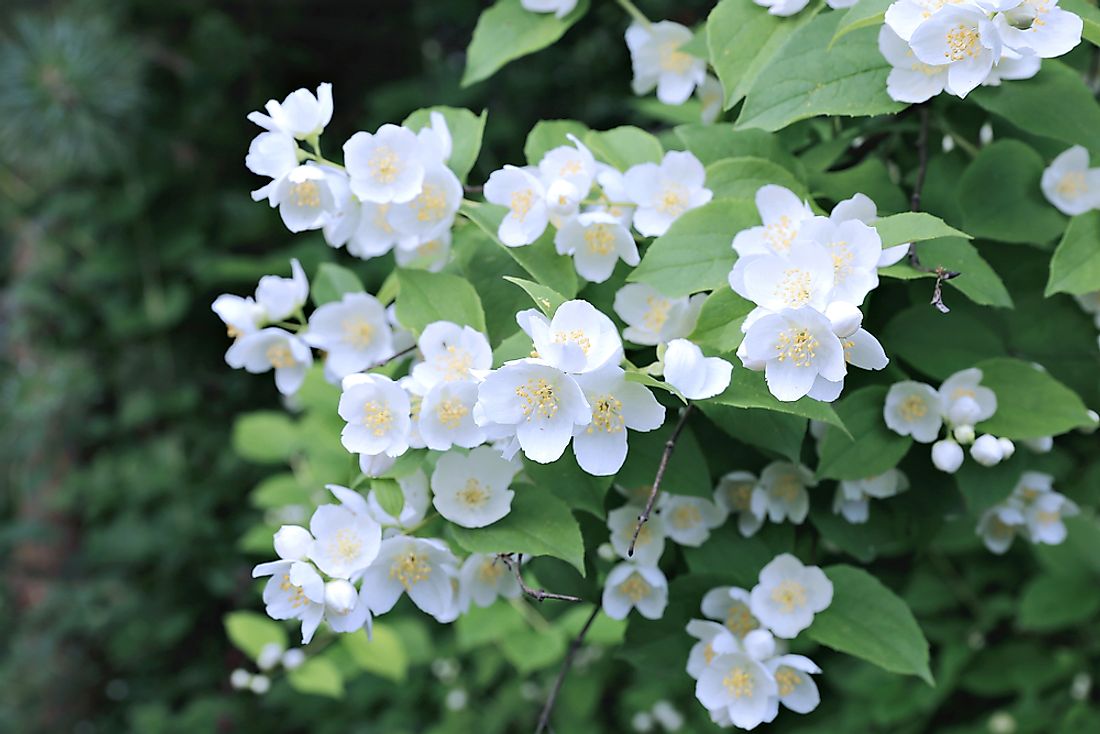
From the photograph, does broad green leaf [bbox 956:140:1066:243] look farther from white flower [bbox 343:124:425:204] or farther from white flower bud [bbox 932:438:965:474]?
white flower [bbox 343:124:425:204]

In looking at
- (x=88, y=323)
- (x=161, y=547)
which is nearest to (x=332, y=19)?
Answer: (x=88, y=323)

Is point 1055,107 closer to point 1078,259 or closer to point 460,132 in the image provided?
point 1078,259

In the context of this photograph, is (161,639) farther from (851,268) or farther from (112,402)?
(851,268)

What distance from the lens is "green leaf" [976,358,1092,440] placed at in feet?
3.03

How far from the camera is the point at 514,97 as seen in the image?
258 cm

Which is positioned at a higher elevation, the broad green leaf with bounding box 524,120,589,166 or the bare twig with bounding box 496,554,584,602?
the broad green leaf with bounding box 524,120,589,166

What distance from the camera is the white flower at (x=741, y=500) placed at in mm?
1017

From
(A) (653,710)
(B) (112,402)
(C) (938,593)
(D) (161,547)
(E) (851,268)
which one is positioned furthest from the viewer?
(B) (112,402)

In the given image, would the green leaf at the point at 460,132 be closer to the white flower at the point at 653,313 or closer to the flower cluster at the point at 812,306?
the white flower at the point at 653,313

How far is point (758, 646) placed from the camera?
889 mm

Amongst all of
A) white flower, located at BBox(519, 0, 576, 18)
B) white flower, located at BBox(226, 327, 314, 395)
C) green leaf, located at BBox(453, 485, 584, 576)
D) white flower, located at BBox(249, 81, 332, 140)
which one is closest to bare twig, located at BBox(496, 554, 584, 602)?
green leaf, located at BBox(453, 485, 584, 576)

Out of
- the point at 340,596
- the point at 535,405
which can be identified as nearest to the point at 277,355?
the point at 340,596

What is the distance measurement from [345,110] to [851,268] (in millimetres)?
2361

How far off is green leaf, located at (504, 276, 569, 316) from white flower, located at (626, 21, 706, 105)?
50 cm
